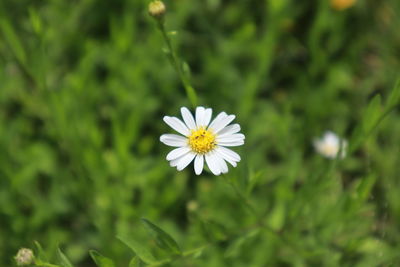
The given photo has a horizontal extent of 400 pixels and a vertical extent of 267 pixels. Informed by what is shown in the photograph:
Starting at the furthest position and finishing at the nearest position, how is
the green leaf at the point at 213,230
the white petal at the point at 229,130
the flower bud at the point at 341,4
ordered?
the flower bud at the point at 341,4 → the green leaf at the point at 213,230 → the white petal at the point at 229,130

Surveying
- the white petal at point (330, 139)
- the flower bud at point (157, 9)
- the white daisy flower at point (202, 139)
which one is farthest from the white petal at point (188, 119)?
the white petal at point (330, 139)

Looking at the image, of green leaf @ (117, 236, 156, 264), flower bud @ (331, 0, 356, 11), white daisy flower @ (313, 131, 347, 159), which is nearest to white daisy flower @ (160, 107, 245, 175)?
green leaf @ (117, 236, 156, 264)

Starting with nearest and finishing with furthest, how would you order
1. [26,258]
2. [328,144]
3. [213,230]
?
[26,258] < [213,230] < [328,144]

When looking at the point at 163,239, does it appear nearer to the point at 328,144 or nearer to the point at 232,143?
the point at 232,143

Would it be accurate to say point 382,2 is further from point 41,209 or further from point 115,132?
point 41,209

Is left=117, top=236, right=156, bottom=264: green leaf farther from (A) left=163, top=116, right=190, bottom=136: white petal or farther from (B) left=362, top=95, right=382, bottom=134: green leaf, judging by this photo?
(B) left=362, top=95, right=382, bottom=134: green leaf

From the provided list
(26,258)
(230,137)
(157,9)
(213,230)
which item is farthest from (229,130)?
(26,258)

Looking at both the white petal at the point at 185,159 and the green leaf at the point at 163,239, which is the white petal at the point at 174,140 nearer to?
the white petal at the point at 185,159
